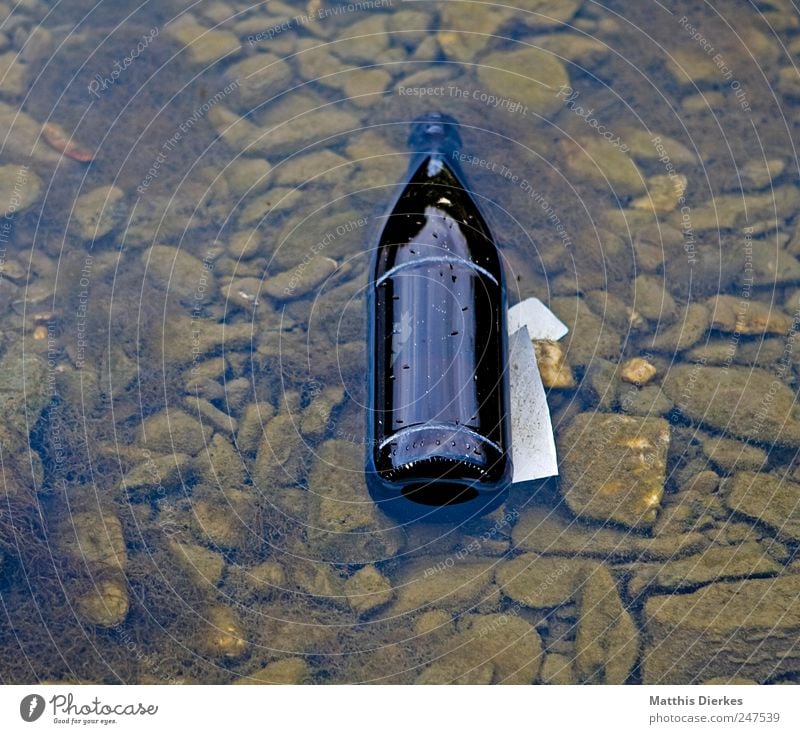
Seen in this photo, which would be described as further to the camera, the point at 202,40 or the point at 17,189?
the point at 202,40

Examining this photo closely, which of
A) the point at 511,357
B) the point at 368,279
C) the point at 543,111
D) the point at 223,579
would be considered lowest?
the point at 223,579

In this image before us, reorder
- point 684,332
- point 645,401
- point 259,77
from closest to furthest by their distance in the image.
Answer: point 645,401 < point 684,332 < point 259,77

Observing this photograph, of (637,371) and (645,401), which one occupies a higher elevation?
(637,371)

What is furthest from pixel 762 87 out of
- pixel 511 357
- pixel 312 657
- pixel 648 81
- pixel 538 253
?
pixel 312 657

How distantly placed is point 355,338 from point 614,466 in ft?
6.42

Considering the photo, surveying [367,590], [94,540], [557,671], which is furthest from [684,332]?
[94,540]

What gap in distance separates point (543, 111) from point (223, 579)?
4320mm

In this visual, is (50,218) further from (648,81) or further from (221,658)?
(648,81)

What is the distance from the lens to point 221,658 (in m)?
5.46

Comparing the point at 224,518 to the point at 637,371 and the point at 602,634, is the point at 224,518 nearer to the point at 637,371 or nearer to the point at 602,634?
the point at 602,634

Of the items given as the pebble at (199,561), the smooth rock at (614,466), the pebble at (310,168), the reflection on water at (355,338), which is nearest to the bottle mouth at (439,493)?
the reflection on water at (355,338)

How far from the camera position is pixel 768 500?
19.4 feet

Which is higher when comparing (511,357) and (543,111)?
(543,111)

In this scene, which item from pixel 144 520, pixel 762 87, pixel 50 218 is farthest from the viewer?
pixel 762 87
